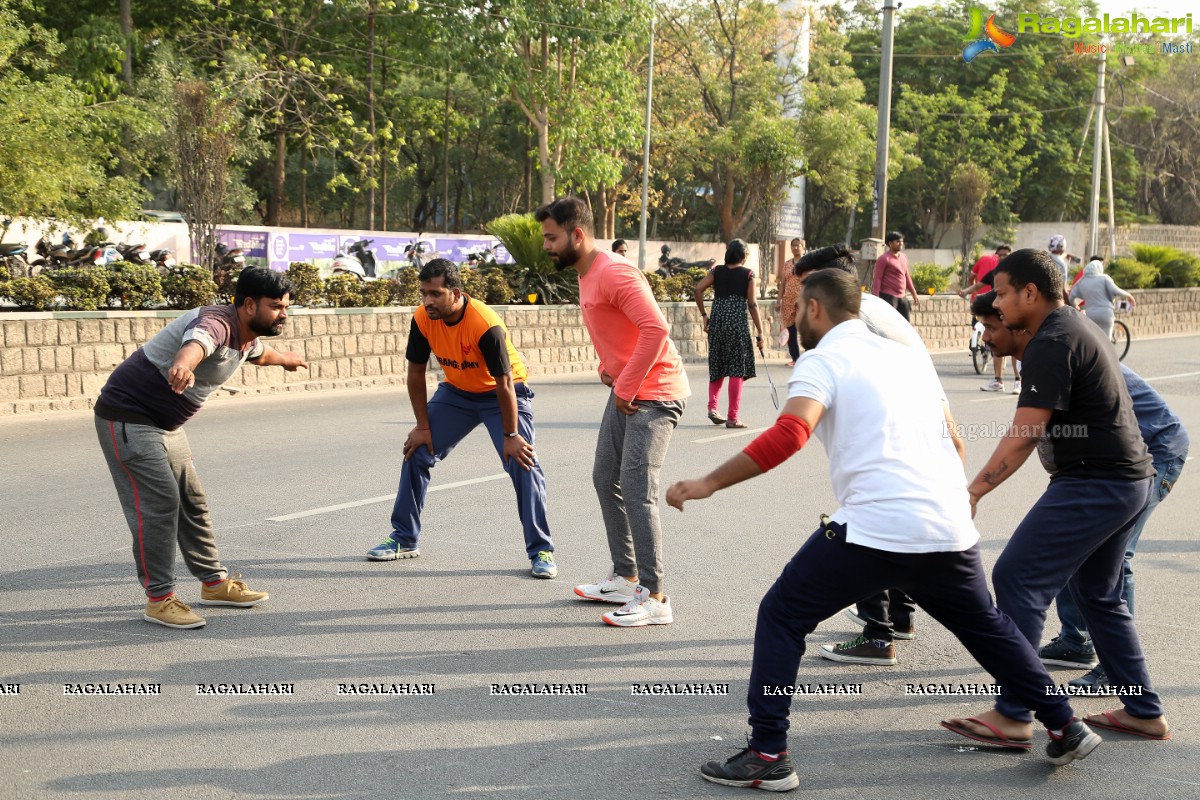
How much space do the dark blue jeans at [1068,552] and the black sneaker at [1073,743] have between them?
18 cm

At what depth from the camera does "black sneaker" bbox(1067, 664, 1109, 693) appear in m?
4.79

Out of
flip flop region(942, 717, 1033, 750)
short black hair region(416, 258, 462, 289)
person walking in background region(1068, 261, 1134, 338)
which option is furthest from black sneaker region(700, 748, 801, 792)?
person walking in background region(1068, 261, 1134, 338)

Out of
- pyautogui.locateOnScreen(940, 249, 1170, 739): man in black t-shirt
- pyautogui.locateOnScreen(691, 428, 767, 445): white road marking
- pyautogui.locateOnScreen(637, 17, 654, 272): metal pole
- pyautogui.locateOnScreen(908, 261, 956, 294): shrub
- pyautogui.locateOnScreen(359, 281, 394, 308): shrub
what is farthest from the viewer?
pyautogui.locateOnScreen(637, 17, 654, 272): metal pole

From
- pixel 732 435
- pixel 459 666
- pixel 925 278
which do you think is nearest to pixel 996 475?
pixel 459 666

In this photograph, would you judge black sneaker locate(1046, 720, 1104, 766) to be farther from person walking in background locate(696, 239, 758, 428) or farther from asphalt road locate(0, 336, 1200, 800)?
person walking in background locate(696, 239, 758, 428)

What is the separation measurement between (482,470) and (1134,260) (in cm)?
2754

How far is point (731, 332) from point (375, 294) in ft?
20.6

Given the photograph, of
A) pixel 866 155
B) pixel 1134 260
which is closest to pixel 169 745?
pixel 1134 260

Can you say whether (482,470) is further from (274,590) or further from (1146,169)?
(1146,169)

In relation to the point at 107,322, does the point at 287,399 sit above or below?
below

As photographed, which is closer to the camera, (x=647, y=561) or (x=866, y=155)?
(x=647, y=561)

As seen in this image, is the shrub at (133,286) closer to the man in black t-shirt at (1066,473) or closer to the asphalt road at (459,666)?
the asphalt road at (459,666)

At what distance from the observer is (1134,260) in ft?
107

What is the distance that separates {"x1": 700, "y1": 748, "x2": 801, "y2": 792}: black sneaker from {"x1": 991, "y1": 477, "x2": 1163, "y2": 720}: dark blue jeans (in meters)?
0.83
